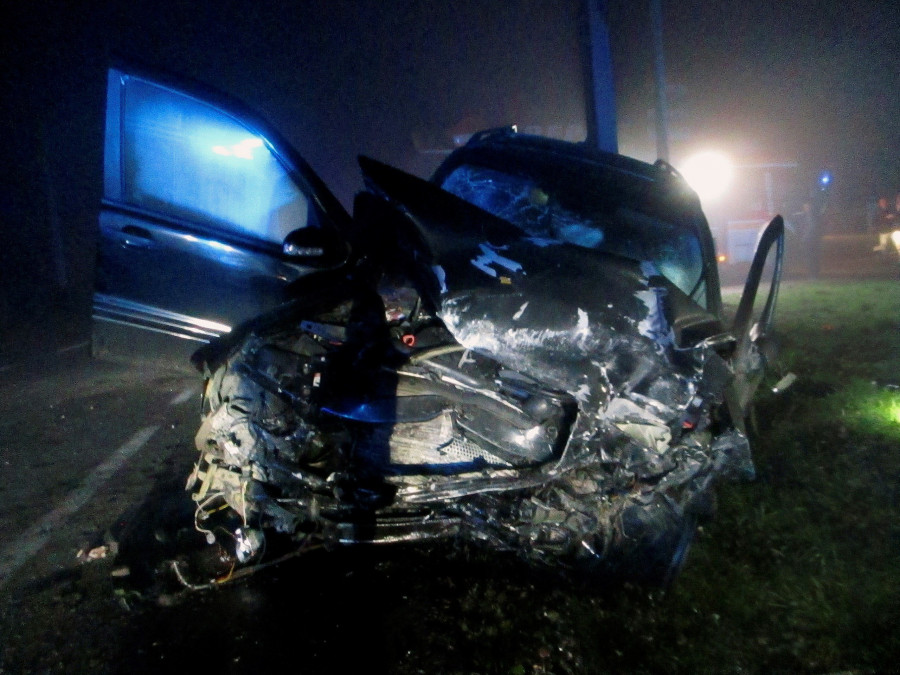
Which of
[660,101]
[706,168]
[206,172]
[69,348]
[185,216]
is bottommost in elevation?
[69,348]

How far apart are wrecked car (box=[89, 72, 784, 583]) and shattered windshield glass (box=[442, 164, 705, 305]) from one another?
77 cm

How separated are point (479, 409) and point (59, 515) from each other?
2561 mm

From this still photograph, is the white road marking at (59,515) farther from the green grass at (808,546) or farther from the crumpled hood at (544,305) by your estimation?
the green grass at (808,546)

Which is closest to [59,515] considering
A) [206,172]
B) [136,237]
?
[136,237]

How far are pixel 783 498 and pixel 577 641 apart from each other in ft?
5.73

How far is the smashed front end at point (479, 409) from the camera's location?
2305mm

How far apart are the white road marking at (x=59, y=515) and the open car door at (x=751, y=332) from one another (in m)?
3.49

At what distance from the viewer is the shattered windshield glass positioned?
338 centimetres

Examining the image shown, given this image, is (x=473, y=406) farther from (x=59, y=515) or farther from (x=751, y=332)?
(x=59, y=515)

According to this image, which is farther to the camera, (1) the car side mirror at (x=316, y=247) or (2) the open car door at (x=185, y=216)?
(2) the open car door at (x=185, y=216)

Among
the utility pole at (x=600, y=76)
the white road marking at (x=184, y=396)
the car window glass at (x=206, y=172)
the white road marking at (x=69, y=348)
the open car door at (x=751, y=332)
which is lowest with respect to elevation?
the white road marking at (x=184, y=396)

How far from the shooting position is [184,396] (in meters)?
5.51

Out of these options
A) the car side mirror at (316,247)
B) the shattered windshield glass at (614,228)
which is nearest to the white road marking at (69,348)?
the car side mirror at (316,247)

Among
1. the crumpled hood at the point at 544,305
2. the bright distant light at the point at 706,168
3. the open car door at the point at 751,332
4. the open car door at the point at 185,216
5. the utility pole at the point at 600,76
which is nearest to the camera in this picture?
the crumpled hood at the point at 544,305
